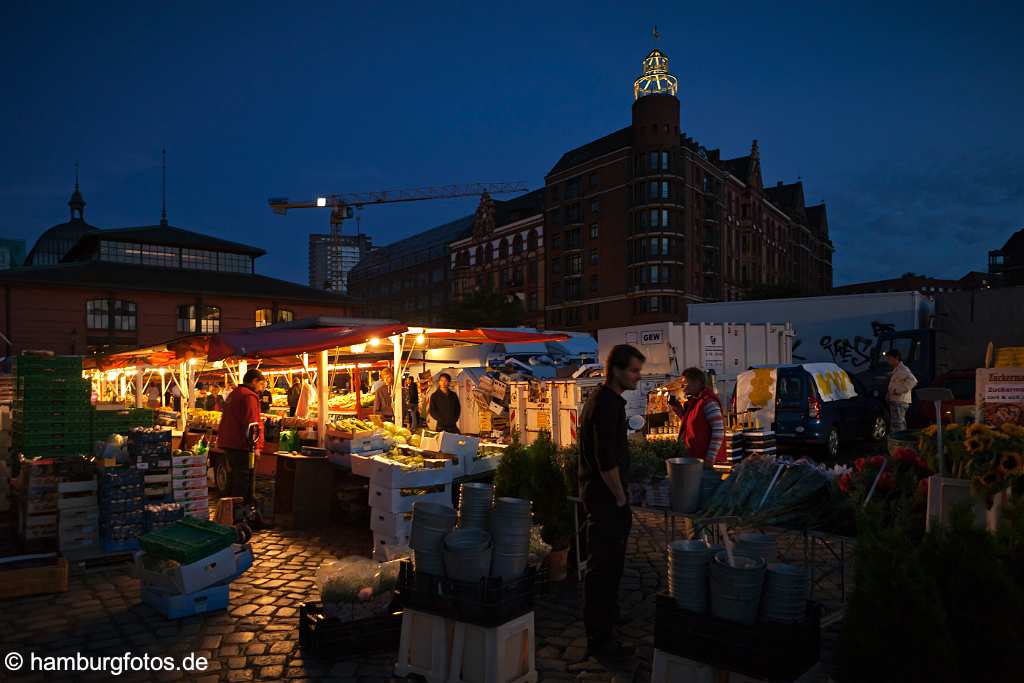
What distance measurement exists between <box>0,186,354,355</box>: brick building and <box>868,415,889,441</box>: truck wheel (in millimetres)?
40529

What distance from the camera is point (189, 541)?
19.5 feet

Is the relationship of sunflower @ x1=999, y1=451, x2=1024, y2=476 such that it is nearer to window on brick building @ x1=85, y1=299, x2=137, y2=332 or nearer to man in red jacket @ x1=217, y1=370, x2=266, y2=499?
man in red jacket @ x1=217, y1=370, x2=266, y2=499

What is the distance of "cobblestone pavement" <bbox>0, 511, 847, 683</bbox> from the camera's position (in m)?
4.58

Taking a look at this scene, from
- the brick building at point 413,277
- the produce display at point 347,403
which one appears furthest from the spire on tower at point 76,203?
the produce display at point 347,403

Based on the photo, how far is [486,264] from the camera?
255 ft

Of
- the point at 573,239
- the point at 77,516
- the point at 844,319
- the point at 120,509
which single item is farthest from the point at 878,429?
the point at 573,239

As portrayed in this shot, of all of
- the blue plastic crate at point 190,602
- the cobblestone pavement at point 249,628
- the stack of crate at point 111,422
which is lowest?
the cobblestone pavement at point 249,628

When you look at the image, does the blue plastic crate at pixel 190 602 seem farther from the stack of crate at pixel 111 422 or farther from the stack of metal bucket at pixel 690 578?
the stack of metal bucket at pixel 690 578

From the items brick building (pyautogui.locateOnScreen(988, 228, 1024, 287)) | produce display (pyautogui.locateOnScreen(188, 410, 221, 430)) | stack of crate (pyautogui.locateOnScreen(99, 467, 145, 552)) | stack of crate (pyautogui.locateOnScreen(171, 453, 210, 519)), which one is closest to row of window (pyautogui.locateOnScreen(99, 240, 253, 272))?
produce display (pyautogui.locateOnScreen(188, 410, 221, 430))

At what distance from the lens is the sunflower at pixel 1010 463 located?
3.88 meters

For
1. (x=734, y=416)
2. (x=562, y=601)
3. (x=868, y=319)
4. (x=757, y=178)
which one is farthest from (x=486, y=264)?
(x=562, y=601)

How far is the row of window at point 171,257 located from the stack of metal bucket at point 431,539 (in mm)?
51978

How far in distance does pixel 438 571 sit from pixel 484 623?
467 millimetres

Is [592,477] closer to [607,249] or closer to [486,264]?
[607,249]
